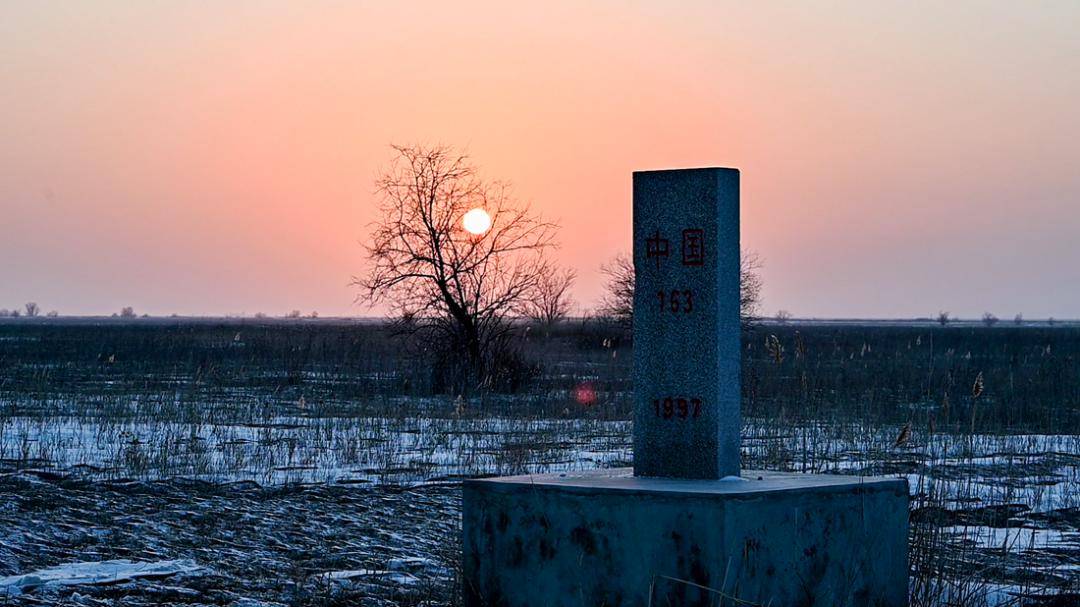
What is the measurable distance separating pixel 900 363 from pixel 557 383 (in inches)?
624

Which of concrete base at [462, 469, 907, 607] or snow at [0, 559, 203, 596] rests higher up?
concrete base at [462, 469, 907, 607]

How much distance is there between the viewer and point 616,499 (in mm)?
6777

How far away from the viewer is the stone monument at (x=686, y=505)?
21.7ft

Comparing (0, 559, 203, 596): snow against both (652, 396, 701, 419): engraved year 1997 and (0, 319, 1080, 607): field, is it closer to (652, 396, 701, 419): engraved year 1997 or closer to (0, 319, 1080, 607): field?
(0, 319, 1080, 607): field

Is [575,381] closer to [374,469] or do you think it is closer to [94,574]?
[374,469]

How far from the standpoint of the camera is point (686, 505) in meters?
6.61

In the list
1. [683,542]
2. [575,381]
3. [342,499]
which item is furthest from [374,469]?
[575,381]

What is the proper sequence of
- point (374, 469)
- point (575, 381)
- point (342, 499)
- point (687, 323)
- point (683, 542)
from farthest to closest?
1. point (575, 381)
2. point (374, 469)
3. point (342, 499)
4. point (687, 323)
5. point (683, 542)

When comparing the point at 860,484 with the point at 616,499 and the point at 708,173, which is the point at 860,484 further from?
the point at 708,173

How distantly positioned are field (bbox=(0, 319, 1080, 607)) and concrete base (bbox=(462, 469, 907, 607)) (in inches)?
31.6

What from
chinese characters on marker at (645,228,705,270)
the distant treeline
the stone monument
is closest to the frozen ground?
the stone monument

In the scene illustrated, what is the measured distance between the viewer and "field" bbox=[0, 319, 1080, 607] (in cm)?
867

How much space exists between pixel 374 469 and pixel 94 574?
536 cm

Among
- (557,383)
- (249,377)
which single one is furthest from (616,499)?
(249,377)
